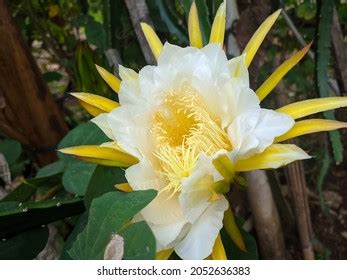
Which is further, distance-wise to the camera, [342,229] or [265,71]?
[342,229]

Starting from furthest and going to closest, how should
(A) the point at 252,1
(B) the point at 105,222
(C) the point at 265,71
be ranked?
(C) the point at 265,71, (A) the point at 252,1, (B) the point at 105,222

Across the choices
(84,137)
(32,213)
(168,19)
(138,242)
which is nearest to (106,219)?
(138,242)

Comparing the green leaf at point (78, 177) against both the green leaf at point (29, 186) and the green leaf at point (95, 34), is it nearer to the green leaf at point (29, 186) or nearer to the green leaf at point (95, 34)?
the green leaf at point (29, 186)

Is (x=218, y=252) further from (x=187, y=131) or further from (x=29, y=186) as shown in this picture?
(x=29, y=186)

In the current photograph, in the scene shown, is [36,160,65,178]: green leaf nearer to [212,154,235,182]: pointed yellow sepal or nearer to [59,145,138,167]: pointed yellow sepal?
[59,145,138,167]: pointed yellow sepal

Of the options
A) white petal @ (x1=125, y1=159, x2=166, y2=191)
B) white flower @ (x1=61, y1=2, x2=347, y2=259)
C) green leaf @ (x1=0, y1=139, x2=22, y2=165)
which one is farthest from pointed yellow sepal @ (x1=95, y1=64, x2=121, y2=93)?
green leaf @ (x1=0, y1=139, x2=22, y2=165)

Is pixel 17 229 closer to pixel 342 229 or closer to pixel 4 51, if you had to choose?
pixel 4 51

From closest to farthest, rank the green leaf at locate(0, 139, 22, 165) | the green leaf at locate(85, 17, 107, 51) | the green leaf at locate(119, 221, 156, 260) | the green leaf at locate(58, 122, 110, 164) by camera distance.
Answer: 1. the green leaf at locate(119, 221, 156, 260)
2. the green leaf at locate(58, 122, 110, 164)
3. the green leaf at locate(0, 139, 22, 165)
4. the green leaf at locate(85, 17, 107, 51)
